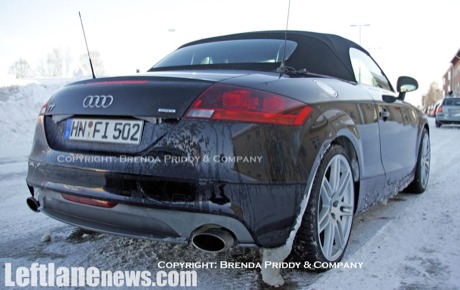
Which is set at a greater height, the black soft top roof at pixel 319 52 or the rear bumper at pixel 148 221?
the black soft top roof at pixel 319 52

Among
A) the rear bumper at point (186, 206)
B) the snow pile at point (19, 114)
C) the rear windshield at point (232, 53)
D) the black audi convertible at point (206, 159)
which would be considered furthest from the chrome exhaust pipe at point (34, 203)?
the snow pile at point (19, 114)

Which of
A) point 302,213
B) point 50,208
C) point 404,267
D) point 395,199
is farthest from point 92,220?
point 395,199

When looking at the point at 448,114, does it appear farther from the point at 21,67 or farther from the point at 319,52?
the point at 21,67

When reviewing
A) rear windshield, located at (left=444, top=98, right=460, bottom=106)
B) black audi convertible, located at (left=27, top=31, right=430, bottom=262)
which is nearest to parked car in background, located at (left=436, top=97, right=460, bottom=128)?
rear windshield, located at (left=444, top=98, right=460, bottom=106)

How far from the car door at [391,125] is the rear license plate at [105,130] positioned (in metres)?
1.82

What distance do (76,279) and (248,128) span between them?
125 cm

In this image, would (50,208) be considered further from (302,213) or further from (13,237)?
(302,213)

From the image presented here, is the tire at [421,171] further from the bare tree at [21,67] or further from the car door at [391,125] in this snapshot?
the bare tree at [21,67]

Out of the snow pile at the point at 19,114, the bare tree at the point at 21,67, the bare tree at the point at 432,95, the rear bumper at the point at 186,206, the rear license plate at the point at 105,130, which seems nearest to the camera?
the rear bumper at the point at 186,206

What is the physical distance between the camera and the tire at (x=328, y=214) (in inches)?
80.8

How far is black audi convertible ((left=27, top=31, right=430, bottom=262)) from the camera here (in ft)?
5.86

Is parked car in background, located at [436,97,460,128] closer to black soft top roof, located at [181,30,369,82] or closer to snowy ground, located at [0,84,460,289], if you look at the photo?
snowy ground, located at [0,84,460,289]

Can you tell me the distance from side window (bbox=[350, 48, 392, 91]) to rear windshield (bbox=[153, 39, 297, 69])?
662mm

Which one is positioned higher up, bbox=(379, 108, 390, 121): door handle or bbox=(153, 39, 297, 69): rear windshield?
bbox=(153, 39, 297, 69): rear windshield
